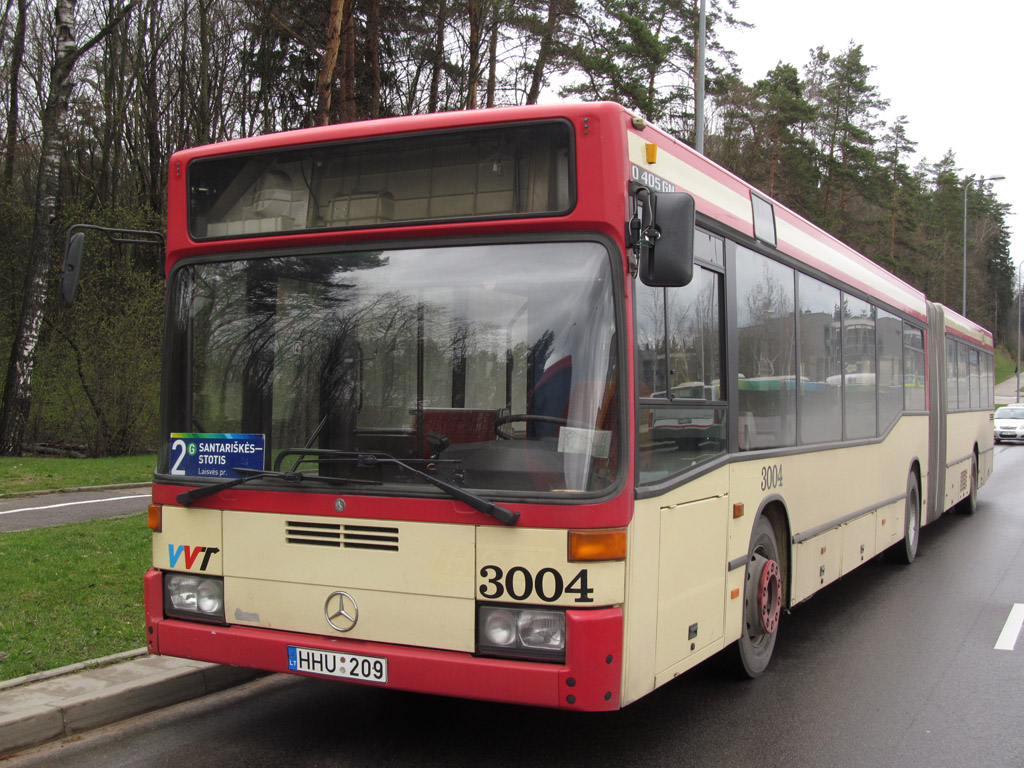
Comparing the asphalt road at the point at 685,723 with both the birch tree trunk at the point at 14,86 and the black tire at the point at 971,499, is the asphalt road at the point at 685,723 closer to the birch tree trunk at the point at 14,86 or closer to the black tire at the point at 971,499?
the black tire at the point at 971,499

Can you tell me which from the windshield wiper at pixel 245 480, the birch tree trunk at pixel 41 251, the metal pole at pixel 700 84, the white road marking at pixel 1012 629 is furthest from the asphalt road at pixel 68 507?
the metal pole at pixel 700 84

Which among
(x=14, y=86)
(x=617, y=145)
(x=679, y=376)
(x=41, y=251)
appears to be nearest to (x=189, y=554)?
(x=679, y=376)

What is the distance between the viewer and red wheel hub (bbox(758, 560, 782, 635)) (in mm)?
6078

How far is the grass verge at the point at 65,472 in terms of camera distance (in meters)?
15.9

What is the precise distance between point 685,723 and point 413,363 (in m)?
2.57

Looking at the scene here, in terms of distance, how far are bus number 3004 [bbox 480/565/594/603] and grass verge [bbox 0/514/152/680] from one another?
3.08m

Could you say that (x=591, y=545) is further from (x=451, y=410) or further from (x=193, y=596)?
(x=193, y=596)

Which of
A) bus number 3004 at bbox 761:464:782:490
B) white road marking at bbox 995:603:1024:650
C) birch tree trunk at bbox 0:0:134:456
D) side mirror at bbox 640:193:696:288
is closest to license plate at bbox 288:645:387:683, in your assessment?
side mirror at bbox 640:193:696:288

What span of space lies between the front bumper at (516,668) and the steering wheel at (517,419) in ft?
2.60

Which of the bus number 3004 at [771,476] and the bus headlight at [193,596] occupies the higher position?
the bus number 3004 at [771,476]

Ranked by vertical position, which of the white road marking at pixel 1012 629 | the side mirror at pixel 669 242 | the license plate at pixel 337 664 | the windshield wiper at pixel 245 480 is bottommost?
the white road marking at pixel 1012 629

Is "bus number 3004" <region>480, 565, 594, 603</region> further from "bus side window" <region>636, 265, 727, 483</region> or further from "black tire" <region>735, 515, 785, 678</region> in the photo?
"black tire" <region>735, 515, 785, 678</region>

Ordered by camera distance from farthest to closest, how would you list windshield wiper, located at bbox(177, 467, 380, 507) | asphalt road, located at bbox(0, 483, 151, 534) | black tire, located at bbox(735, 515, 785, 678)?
asphalt road, located at bbox(0, 483, 151, 534) → black tire, located at bbox(735, 515, 785, 678) → windshield wiper, located at bbox(177, 467, 380, 507)

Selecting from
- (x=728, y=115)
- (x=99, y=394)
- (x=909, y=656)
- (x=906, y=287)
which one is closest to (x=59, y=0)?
(x=99, y=394)
